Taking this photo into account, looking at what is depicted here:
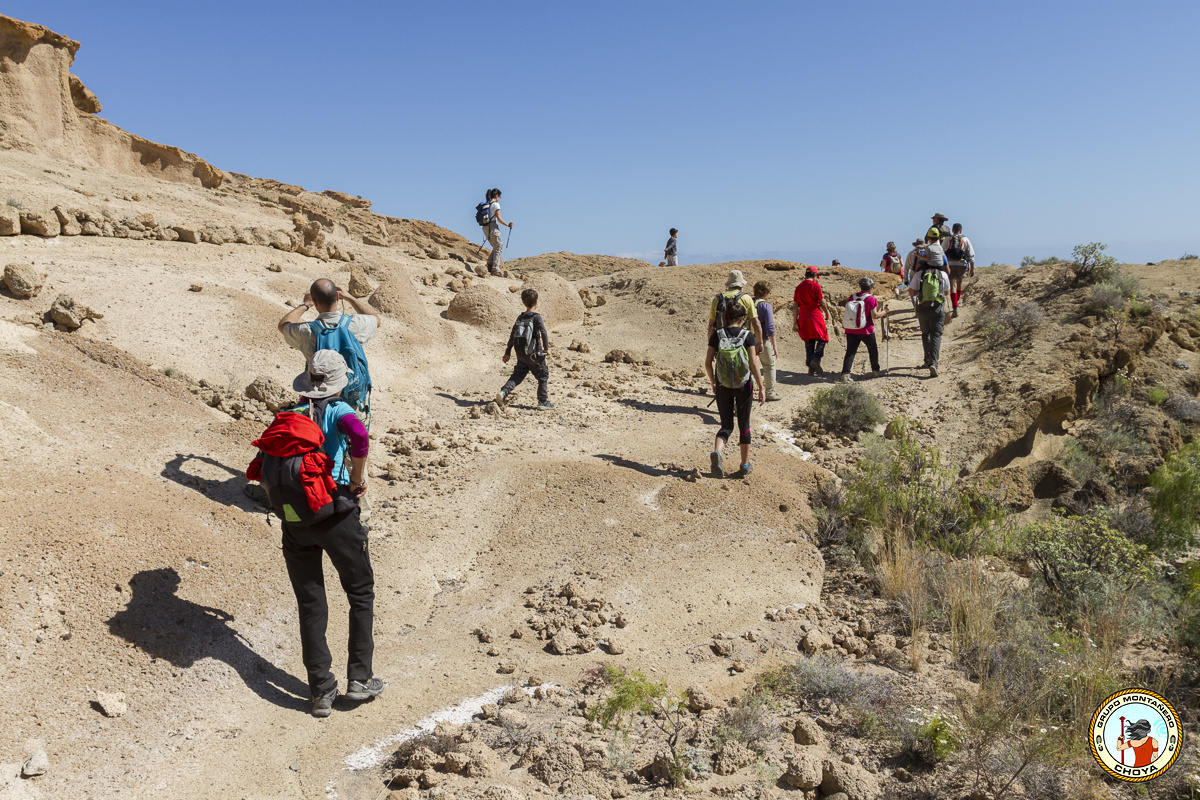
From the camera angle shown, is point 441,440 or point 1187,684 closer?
point 1187,684

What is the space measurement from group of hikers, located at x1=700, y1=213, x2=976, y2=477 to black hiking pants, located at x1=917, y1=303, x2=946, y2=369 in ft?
0.04

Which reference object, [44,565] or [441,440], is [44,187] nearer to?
[441,440]

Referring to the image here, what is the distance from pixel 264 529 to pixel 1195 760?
5815 mm

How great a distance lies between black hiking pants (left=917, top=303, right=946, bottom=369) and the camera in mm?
11180

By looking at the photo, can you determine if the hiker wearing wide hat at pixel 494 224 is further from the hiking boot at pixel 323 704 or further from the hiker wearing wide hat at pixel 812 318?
the hiking boot at pixel 323 704

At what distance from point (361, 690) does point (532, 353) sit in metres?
5.67

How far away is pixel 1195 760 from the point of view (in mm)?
3807

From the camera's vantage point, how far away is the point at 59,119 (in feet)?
54.0

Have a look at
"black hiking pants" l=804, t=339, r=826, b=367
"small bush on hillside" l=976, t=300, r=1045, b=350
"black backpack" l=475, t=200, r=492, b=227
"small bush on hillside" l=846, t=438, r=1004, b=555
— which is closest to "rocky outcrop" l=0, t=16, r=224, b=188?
"black backpack" l=475, t=200, r=492, b=227

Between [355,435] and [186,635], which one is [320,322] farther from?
[186,635]

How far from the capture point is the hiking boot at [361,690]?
13.4 feet

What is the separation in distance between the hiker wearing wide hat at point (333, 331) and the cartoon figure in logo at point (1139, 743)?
A: 4.93m

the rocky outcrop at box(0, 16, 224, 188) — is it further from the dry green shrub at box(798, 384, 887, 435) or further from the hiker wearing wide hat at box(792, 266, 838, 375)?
the dry green shrub at box(798, 384, 887, 435)

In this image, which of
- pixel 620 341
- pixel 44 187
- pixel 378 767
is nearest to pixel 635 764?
pixel 378 767
